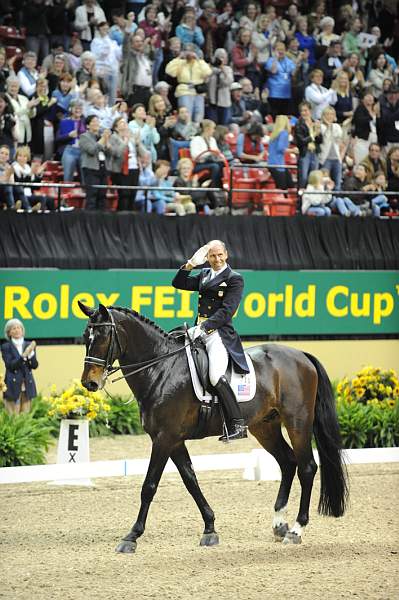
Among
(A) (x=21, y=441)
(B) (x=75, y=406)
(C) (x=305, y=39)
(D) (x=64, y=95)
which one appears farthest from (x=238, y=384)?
(C) (x=305, y=39)

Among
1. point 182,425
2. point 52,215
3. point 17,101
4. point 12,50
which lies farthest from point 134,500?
point 12,50

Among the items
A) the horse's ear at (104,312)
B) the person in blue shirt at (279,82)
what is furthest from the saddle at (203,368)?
the person in blue shirt at (279,82)

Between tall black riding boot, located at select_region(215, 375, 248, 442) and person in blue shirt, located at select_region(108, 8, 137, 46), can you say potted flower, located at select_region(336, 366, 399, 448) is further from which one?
person in blue shirt, located at select_region(108, 8, 137, 46)

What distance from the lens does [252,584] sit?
26.4 feet

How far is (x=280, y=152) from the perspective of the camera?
1836cm

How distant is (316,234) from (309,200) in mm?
677

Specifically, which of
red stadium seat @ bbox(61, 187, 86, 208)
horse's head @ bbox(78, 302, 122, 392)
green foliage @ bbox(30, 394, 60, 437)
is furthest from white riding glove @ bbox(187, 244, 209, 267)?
red stadium seat @ bbox(61, 187, 86, 208)

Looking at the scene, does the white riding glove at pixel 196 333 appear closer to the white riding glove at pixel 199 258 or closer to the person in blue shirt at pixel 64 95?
the white riding glove at pixel 199 258

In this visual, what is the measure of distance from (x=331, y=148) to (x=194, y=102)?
2375 millimetres

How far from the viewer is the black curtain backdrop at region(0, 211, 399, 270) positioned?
51.7ft

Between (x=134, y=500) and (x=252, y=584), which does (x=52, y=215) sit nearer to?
(x=134, y=500)

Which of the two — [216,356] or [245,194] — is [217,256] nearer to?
[216,356]

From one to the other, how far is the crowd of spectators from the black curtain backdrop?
0.32 meters

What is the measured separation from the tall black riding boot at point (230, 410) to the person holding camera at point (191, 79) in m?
9.90
